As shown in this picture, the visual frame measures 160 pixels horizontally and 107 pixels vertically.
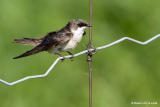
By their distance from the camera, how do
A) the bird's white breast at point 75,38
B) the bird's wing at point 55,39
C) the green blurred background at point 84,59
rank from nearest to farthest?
the bird's wing at point 55,39, the bird's white breast at point 75,38, the green blurred background at point 84,59

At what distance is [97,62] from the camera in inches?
253

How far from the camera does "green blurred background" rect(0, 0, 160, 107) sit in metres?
6.06

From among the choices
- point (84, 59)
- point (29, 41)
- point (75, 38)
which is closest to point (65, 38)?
point (75, 38)

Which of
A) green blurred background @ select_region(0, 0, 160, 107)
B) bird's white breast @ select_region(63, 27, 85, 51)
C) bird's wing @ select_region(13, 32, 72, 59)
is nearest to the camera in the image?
bird's wing @ select_region(13, 32, 72, 59)

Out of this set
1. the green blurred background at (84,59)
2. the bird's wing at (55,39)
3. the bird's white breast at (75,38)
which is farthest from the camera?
the green blurred background at (84,59)

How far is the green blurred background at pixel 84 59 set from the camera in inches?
239

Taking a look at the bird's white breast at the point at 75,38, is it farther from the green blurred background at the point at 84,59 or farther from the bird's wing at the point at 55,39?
the green blurred background at the point at 84,59

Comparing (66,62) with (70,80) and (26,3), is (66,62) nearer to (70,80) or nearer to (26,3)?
(70,80)

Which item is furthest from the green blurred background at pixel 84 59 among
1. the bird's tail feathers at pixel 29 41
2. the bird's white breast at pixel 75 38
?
the bird's white breast at pixel 75 38

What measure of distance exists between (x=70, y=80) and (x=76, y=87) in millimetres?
102

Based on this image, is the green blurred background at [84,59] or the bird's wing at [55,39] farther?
the green blurred background at [84,59]

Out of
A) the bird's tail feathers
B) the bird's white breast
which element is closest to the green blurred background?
the bird's tail feathers

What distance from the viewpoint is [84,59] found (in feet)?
21.2

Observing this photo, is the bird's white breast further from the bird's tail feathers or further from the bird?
the bird's tail feathers
